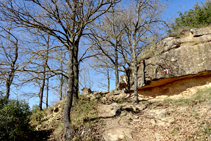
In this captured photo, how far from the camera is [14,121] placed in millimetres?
7047

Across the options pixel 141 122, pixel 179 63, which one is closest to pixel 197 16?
pixel 179 63

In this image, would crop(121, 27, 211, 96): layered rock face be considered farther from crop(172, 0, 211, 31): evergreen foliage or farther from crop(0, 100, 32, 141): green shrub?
crop(0, 100, 32, 141): green shrub

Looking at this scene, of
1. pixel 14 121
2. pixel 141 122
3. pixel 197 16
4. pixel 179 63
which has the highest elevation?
pixel 197 16

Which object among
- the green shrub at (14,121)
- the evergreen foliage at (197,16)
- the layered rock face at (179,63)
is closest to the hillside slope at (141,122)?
the layered rock face at (179,63)

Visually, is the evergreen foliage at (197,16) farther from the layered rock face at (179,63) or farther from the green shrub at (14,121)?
the green shrub at (14,121)

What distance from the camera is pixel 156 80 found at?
11.4 metres

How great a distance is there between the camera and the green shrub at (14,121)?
6.58 m

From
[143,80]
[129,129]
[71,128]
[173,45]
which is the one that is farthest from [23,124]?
[173,45]

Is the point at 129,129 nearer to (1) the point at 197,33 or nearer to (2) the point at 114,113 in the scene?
(2) the point at 114,113

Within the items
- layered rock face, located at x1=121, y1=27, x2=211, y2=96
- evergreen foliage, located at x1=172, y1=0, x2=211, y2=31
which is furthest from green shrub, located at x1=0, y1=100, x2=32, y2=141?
evergreen foliage, located at x1=172, y1=0, x2=211, y2=31

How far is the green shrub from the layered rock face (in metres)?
8.68

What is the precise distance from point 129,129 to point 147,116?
177cm

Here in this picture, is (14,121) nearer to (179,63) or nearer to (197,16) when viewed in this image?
(179,63)

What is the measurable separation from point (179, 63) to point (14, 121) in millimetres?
11072
